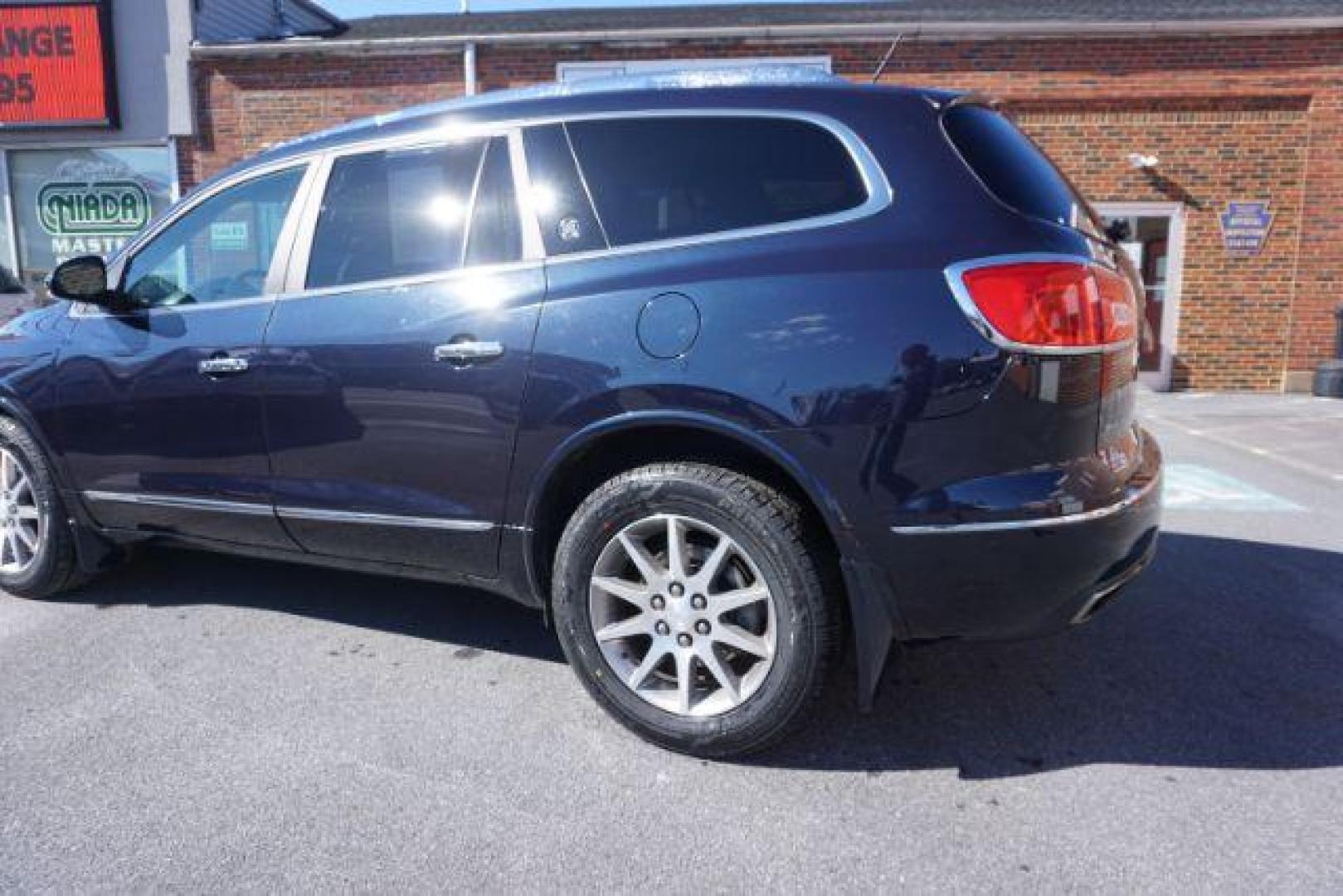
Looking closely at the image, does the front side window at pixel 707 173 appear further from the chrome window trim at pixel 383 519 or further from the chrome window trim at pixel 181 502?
the chrome window trim at pixel 181 502

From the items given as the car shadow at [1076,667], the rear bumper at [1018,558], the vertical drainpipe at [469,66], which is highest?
the vertical drainpipe at [469,66]

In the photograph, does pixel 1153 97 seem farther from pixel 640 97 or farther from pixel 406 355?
pixel 406 355

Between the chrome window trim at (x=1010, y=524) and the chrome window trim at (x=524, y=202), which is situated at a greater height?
the chrome window trim at (x=524, y=202)

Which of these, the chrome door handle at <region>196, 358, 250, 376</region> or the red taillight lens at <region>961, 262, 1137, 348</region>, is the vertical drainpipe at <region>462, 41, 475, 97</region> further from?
the red taillight lens at <region>961, 262, 1137, 348</region>

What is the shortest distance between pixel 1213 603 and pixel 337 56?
11.5 metres

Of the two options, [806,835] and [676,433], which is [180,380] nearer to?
[676,433]

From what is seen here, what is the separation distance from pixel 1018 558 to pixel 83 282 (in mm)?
3476

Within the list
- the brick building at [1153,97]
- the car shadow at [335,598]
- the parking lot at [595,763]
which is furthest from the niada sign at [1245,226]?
the car shadow at [335,598]

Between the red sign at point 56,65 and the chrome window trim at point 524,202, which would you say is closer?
the chrome window trim at point 524,202

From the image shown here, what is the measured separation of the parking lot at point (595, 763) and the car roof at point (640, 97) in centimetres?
182

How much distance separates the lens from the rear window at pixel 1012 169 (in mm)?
2602

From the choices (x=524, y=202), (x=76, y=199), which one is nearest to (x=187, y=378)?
(x=524, y=202)

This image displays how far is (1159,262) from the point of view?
1173 centimetres

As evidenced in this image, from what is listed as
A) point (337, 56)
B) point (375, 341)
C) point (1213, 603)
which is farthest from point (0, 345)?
point (337, 56)
